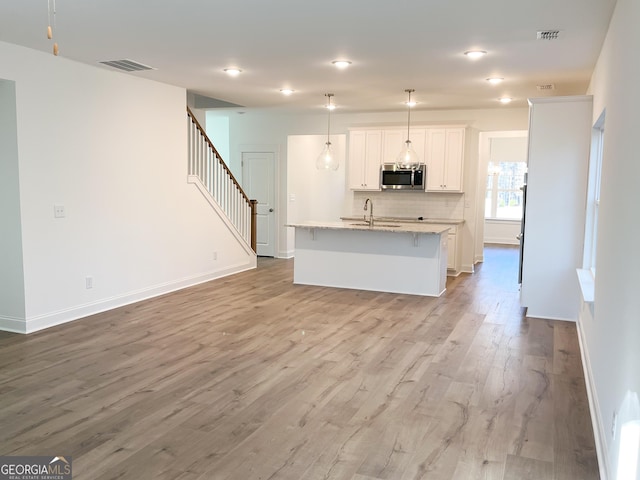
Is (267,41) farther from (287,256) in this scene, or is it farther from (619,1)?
(287,256)

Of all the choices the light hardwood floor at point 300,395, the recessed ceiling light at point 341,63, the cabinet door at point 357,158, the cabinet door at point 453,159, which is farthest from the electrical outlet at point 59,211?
the cabinet door at point 453,159

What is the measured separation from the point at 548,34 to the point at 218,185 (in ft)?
17.5

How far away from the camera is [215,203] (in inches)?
315

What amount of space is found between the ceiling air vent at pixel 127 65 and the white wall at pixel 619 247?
4.48 metres

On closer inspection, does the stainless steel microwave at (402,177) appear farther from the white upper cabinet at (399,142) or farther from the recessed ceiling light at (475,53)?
the recessed ceiling light at (475,53)

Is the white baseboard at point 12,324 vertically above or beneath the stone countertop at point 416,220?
beneath

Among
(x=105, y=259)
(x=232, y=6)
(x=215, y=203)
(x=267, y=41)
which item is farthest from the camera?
(x=215, y=203)

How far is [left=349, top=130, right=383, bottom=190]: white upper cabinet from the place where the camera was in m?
9.26

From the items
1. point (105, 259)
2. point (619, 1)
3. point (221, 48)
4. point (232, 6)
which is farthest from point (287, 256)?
point (619, 1)

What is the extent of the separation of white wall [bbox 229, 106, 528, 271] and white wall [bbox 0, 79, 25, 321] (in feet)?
14.6

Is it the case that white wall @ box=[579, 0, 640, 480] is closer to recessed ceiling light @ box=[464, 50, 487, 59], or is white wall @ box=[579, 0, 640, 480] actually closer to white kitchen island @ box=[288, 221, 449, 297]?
recessed ceiling light @ box=[464, 50, 487, 59]

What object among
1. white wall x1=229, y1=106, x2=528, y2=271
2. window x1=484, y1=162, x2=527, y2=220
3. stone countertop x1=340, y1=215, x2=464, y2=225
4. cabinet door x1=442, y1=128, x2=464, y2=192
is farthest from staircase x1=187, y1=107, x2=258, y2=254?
window x1=484, y1=162, x2=527, y2=220

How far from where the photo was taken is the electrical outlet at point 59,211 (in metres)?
5.37

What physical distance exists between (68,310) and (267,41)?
11.1 ft
